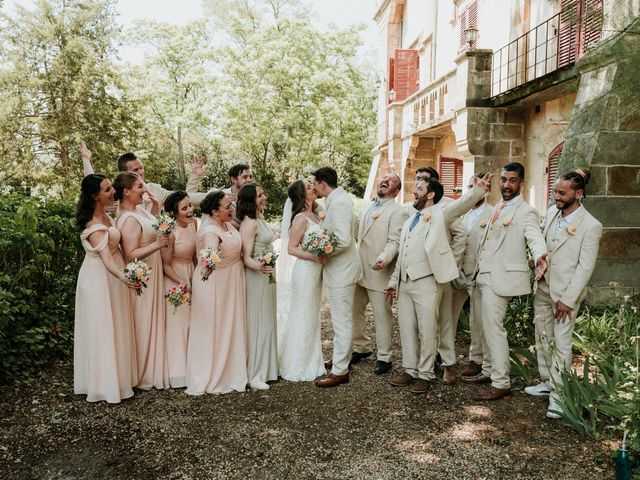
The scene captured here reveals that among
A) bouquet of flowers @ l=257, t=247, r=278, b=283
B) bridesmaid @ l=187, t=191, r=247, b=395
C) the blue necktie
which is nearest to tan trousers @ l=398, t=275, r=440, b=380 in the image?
A: the blue necktie

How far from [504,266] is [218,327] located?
276cm

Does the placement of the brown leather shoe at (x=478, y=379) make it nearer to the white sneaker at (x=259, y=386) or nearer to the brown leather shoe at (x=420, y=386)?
the brown leather shoe at (x=420, y=386)

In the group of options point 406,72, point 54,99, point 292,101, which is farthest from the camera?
point 292,101

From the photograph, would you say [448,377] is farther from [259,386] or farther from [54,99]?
[54,99]

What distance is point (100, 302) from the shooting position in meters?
4.88

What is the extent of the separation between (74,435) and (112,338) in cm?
89

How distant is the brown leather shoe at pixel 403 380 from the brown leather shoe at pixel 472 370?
2.03 ft

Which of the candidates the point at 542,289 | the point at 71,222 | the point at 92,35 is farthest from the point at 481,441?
the point at 92,35

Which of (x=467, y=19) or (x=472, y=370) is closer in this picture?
(x=472, y=370)

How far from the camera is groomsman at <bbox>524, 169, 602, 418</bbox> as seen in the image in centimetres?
443

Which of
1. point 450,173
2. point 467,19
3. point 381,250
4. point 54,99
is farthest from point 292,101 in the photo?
point 381,250

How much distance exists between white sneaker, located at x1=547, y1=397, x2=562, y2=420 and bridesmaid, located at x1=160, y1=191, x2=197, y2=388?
3.36 metres

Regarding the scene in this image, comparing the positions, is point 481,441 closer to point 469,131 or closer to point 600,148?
point 600,148

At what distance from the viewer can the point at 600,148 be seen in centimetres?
661
